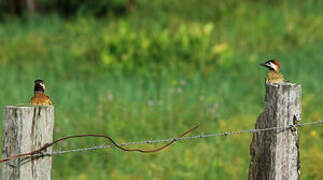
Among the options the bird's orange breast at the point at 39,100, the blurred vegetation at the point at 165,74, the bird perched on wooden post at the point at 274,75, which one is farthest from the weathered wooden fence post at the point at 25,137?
the blurred vegetation at the point at 165,74

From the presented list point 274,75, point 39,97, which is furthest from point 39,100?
point 274,75

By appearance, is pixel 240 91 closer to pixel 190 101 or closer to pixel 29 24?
pixel 190 101

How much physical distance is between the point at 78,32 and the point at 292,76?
709 cm

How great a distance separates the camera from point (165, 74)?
9.46 m

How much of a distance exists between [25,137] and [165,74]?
23.4 ft

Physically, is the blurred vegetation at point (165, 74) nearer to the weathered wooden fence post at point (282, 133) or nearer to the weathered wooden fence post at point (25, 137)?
the weathered wooden fence post at point (282, 133)

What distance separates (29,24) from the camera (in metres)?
15.8

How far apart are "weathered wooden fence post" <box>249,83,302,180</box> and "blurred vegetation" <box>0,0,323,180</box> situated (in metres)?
2.44

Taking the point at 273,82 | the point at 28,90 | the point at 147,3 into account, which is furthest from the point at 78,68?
the point at 273,82

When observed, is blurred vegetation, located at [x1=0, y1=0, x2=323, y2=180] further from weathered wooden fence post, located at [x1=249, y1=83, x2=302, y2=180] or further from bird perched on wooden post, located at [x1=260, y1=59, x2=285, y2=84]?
weathered wooden fence post, located at [x1=249, y1=83, x2=302, y2=180]

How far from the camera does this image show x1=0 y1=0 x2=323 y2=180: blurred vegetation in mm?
6113

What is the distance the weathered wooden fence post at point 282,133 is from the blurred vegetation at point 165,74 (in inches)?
96.1

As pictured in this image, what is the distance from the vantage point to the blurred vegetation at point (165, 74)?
611cm

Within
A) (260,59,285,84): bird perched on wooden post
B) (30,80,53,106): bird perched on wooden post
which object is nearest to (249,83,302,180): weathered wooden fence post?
(260,59,285,84): bird perched on wooden post
